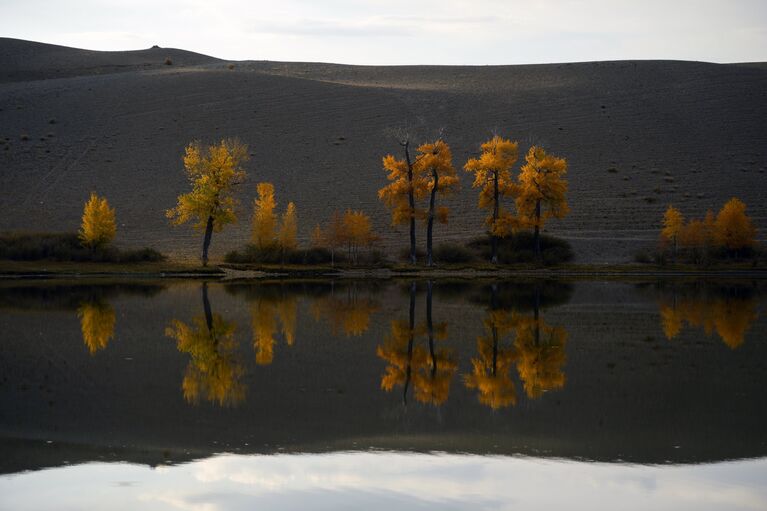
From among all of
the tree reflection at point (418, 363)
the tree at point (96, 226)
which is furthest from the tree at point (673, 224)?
the tree reflection at point (418, 363)

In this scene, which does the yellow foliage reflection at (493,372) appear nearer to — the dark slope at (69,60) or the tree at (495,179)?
the tree at (495,179)

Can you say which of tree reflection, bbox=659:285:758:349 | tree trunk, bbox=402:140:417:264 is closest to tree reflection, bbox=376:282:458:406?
tree reflection, bbox=659:285:758:349

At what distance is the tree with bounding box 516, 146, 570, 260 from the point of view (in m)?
59.1

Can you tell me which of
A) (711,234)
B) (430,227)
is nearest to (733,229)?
(711,234)

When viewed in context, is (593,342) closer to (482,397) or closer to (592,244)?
(482,397)

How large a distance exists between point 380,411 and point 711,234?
48280mm

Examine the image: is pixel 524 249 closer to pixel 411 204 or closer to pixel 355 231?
pixel 411 204

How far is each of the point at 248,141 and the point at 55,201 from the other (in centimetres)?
1651

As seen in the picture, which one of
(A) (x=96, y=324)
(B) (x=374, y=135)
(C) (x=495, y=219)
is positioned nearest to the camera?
(A) (x=96, y=324)

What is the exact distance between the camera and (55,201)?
225 feet

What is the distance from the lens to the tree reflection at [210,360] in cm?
1658

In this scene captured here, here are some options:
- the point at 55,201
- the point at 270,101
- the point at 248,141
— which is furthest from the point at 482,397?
the point at 270,101

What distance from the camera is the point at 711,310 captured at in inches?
1268

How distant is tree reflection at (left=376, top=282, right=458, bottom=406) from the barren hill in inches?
1386
